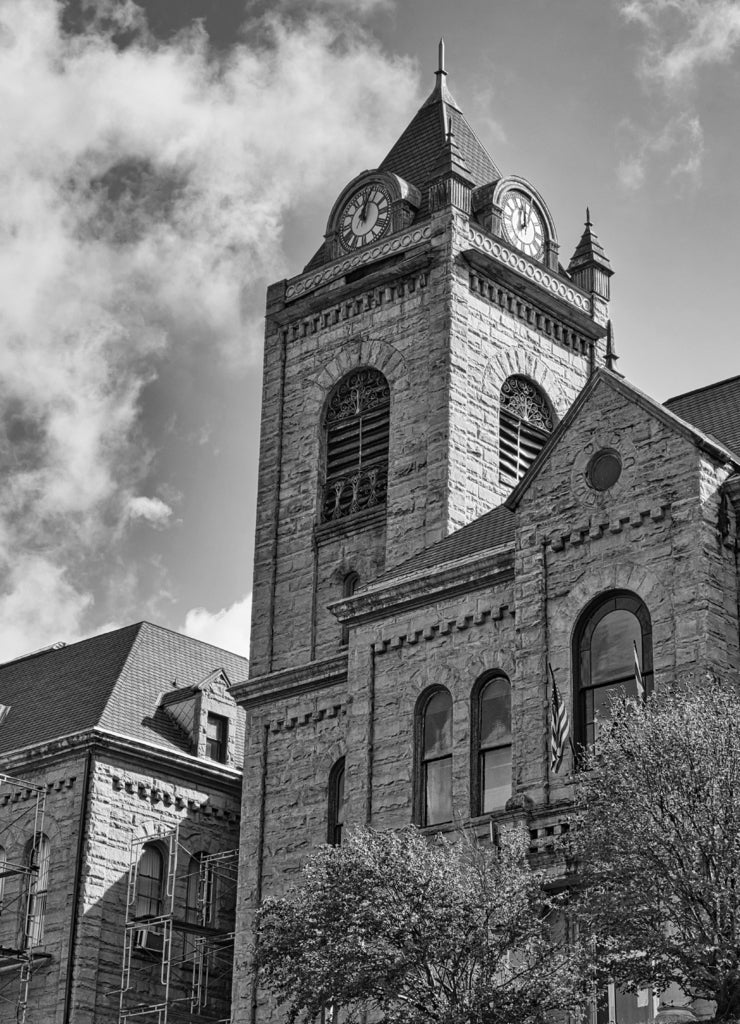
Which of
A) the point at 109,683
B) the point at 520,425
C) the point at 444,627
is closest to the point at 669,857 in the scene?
the point at 444,627

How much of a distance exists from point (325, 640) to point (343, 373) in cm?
698

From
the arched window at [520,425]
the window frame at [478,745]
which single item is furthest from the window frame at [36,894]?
the window frame at [478,745]

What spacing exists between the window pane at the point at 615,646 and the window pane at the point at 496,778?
9.09 ft

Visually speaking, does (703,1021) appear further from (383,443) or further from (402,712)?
(383,443)

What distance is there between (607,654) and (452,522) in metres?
11.2

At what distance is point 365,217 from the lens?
48.1 m

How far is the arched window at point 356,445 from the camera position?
146ft

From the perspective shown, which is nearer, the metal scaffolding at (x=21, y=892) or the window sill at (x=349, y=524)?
the window sill at (x=349, y=524)

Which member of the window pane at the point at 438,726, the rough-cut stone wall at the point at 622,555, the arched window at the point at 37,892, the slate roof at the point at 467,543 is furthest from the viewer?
the arched window at the point at 37,892

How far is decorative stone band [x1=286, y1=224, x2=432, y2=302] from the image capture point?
151ft

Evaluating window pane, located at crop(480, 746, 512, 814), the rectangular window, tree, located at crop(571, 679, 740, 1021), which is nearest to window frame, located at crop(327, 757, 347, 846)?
window pane, located at crop(480, 746, 512, 814)

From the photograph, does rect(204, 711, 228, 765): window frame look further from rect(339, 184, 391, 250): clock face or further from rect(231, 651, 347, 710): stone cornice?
rect(339, 184, 391, 250): clock face

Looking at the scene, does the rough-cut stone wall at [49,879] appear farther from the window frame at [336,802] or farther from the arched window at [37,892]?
the window frame at [336,802]

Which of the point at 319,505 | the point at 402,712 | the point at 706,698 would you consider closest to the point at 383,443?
the point at 319,505
